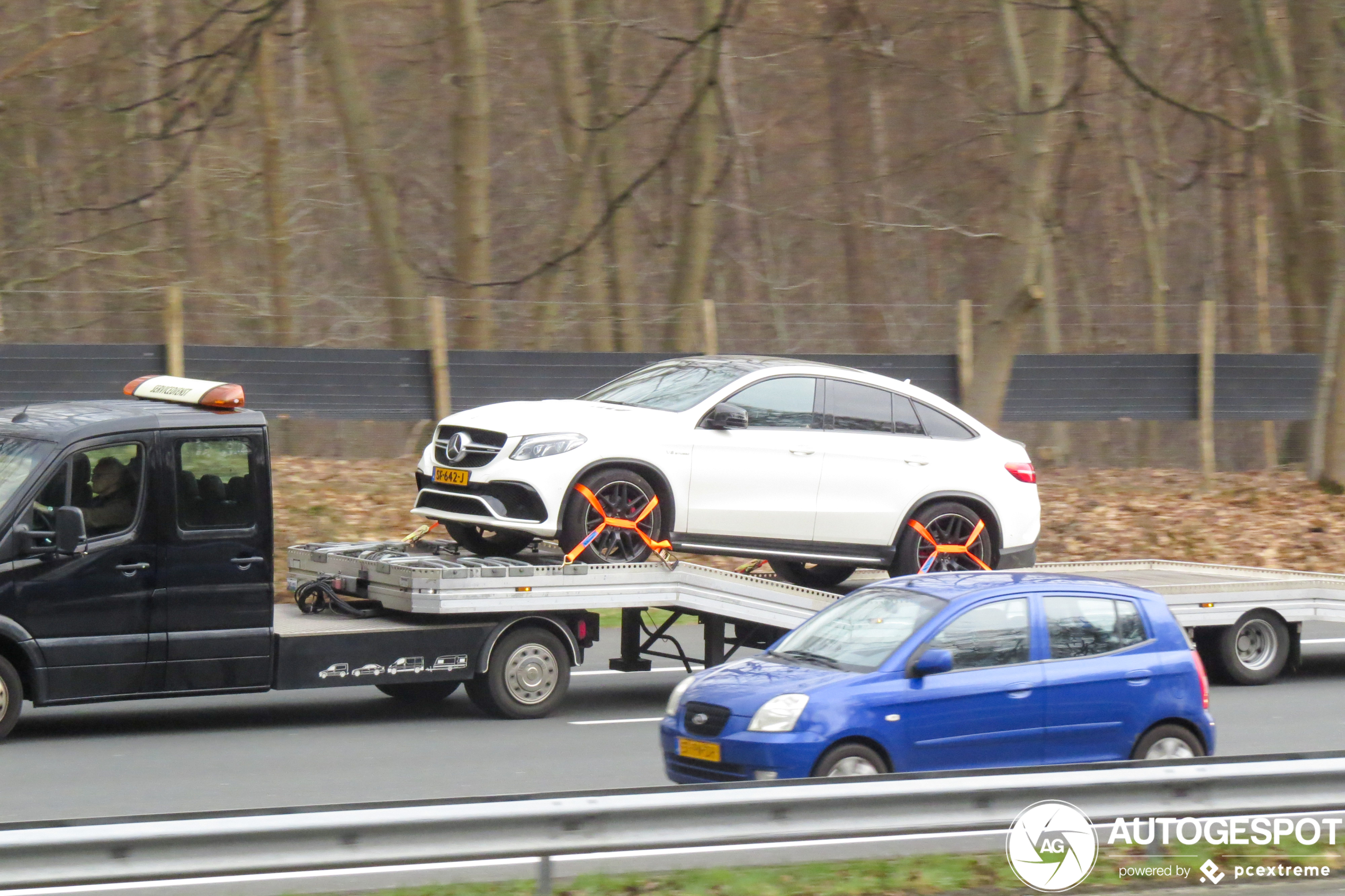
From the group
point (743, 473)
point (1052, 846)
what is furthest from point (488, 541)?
point (1052, 846)

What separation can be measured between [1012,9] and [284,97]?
1459 cm

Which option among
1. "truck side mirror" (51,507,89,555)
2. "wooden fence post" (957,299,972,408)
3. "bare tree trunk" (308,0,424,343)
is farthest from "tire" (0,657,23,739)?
"wooden fence post" (957,299,972,408)

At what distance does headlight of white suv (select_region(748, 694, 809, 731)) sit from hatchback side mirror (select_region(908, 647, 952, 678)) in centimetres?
61

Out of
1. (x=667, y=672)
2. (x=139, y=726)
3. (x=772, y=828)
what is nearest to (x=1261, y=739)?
(x=667, y=672)

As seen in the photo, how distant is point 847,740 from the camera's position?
306 inches

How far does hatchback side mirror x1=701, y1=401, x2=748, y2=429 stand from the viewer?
11.0 metres

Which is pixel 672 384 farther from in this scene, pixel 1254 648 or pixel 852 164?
pixel 852 164

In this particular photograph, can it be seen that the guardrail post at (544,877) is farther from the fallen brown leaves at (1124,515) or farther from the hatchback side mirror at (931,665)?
the fallen brown leaves at (1124,515)

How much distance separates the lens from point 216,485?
9750 mm

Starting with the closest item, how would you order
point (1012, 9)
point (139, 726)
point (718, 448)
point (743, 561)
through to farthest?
point (139, 726) < point (718, 448) < point (743, 561) < point (1012, 9)

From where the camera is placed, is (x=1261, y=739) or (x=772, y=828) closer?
(x=772, y=828)

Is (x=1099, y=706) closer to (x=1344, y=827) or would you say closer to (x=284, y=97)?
(x=1344, y=827)

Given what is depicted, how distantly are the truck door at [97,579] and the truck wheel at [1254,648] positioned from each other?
8.61 m

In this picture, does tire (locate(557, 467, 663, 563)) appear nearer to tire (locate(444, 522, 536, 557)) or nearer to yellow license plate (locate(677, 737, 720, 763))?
tire (locate(444, 522, 536, 557))
